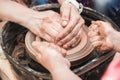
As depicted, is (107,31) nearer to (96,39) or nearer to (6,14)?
(96,39)

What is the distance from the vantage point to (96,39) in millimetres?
1270

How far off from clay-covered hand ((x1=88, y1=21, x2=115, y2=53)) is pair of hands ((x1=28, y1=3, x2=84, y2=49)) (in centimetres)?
9

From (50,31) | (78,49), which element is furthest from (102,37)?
(50,31)

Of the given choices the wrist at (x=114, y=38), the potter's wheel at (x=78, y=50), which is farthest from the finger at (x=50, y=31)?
the wrist at (x=114, y=38)

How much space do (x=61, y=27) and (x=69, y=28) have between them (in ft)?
0.17

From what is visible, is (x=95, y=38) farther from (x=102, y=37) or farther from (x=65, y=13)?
(x=65, y=13)

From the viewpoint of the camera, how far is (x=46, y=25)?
51.6 inches

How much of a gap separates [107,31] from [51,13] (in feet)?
1.14

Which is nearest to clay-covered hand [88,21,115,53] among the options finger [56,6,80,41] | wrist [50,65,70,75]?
finger [56,6,80,41]

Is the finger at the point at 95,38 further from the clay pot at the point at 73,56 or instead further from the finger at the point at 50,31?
the finger at the point at 50,31

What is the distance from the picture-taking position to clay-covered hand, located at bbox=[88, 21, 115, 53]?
1225mm

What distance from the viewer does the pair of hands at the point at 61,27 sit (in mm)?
1253

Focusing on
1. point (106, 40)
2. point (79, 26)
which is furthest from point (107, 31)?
point (79, 26)

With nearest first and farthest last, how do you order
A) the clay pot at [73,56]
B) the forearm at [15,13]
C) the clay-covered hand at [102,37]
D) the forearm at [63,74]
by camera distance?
the forearm at [63,74] → the clay pot at [73,56] → the clay-covered hand at [102,37] → the forearm at [15,13]
